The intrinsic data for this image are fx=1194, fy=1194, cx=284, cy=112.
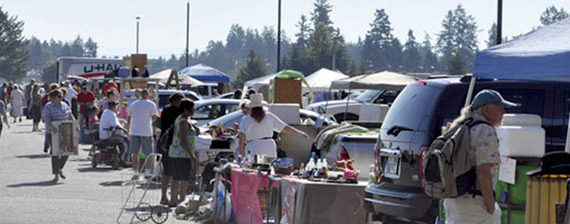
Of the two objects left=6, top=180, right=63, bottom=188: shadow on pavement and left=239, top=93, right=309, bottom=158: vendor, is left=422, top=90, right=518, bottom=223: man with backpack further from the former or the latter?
left=6, top=180, right=63, bottom=188: shadow on pavement

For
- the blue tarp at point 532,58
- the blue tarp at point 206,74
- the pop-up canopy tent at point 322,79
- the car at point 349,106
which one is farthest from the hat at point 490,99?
the blue tarp at point 206,74

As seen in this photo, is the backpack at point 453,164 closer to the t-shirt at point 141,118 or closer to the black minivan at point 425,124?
the black minivan at point 425,124

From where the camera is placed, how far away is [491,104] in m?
8.51

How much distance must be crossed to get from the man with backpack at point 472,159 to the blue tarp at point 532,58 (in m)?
1.72

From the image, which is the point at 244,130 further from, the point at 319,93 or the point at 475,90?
the point at 319,93

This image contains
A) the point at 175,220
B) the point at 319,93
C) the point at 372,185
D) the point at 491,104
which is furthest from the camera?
the point at 319,93

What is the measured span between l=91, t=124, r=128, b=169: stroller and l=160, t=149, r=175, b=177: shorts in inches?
281

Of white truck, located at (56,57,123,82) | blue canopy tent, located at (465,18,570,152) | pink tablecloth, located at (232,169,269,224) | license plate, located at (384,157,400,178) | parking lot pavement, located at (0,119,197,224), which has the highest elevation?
white truck, located at (56,57,123,82)

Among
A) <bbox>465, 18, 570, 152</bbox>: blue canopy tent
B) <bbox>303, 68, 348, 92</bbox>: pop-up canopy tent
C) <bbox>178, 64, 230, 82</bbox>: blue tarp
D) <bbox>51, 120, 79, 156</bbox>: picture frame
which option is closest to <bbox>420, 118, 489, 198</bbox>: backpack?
<bbox>465, 18, 570, 152</bbox>: blue canopy tent

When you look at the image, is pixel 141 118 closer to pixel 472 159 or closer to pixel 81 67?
→ pixel 472 159

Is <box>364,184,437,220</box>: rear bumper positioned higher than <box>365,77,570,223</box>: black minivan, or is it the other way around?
<box>365,77,570,223</box>: black minivan

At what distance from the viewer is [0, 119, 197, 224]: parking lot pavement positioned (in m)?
14.5

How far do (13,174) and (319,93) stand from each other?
28895 mm

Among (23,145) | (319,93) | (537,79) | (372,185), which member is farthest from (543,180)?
(319,93)
